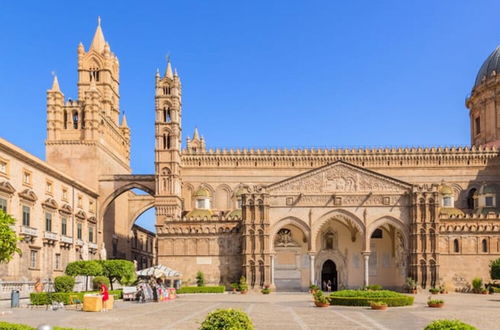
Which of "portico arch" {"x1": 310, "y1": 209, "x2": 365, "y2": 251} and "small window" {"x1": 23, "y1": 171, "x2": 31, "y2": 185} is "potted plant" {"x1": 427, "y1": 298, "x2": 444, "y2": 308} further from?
"small window" {"x1": 23, "y1": 171, "x2": 31, "y2": 185}

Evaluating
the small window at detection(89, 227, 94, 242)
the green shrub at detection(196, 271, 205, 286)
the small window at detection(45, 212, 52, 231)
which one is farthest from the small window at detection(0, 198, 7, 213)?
the small window at detection(89, 227, 94, 242)

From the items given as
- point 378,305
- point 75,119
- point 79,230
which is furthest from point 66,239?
point 378,305

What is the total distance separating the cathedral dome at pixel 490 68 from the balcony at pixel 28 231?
56.1 m

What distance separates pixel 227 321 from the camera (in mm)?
15320

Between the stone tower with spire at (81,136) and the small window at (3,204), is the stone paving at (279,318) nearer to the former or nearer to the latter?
the small window at (3,204)

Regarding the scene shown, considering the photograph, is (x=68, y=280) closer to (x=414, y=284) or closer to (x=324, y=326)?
(x=324, y=326)

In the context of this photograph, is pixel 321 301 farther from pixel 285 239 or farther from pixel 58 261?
pixel 285 239

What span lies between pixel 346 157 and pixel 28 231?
37397mm

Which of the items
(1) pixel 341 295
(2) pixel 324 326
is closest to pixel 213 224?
(1) pixel 341 295

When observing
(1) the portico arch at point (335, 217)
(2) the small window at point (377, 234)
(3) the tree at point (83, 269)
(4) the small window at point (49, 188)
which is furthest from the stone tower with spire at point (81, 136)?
(2) the small window at point (377, 234)

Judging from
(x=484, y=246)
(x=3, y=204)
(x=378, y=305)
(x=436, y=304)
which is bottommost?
(x=436, y=304)

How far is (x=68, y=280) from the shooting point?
119ft

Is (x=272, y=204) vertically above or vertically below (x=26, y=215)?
above

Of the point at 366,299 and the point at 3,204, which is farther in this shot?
the point at 3,204
